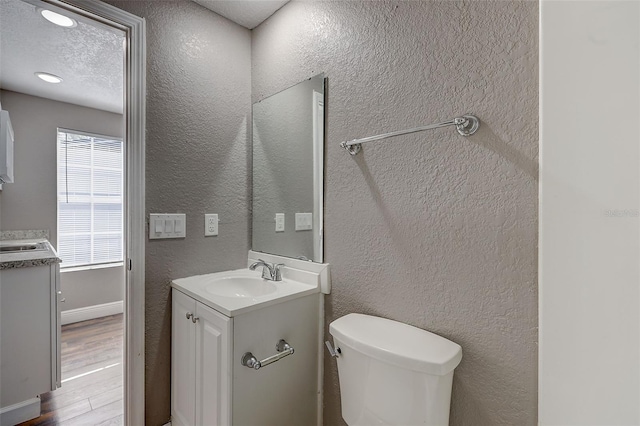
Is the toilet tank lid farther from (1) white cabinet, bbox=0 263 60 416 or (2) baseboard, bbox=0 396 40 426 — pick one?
(2) baseboard, bbox=0 396 40 426

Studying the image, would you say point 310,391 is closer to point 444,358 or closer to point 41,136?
point 444,358

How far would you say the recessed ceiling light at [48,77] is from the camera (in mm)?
2457

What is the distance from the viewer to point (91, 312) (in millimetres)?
3236

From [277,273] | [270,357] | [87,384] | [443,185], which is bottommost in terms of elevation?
[87,384]

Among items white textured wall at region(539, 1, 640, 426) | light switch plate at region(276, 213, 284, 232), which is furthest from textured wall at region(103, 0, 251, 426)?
white textured wall at region(539, 1, 640, 426)

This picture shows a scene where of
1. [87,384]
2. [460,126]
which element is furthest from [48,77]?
[460,126]

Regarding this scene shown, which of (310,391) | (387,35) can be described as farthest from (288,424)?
(387,35)

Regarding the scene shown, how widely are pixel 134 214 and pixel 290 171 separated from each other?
768 millimetres

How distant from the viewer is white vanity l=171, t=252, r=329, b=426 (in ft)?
3.59

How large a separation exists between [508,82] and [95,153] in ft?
13.0

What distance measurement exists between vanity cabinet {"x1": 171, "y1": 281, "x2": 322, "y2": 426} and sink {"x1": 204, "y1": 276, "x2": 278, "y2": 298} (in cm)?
18

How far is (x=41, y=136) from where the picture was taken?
9.71ft

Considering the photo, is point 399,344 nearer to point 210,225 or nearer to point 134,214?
point 210,225

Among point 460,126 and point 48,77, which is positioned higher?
point 48,77
